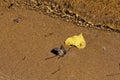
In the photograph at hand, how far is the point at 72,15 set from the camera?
30.3 feet

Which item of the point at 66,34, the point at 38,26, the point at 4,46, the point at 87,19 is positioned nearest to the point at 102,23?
the point at 87,19

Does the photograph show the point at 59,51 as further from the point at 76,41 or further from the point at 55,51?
the point at 76,41

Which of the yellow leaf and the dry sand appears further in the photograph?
the yellow leaf

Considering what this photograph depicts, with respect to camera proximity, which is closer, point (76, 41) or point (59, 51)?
point (59, 51)

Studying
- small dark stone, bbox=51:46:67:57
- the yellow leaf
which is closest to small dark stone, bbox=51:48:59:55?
small dark stone, bbox=51:46:67:57

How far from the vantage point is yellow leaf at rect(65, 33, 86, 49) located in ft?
28.2

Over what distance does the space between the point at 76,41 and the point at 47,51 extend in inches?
29.1

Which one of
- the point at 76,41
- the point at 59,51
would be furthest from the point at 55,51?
the point at 76,41

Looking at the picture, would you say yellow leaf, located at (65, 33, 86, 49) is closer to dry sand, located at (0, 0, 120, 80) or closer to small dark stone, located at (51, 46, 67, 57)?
dry sand, located at (0, 0, 120, 80)

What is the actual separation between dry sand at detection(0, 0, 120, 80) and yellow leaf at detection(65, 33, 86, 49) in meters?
0.11

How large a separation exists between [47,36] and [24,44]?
60cm

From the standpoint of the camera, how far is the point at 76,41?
8.63 metres

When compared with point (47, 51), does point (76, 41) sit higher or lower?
higher

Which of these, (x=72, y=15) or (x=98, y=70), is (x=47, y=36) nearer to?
(x=72, y=15)
